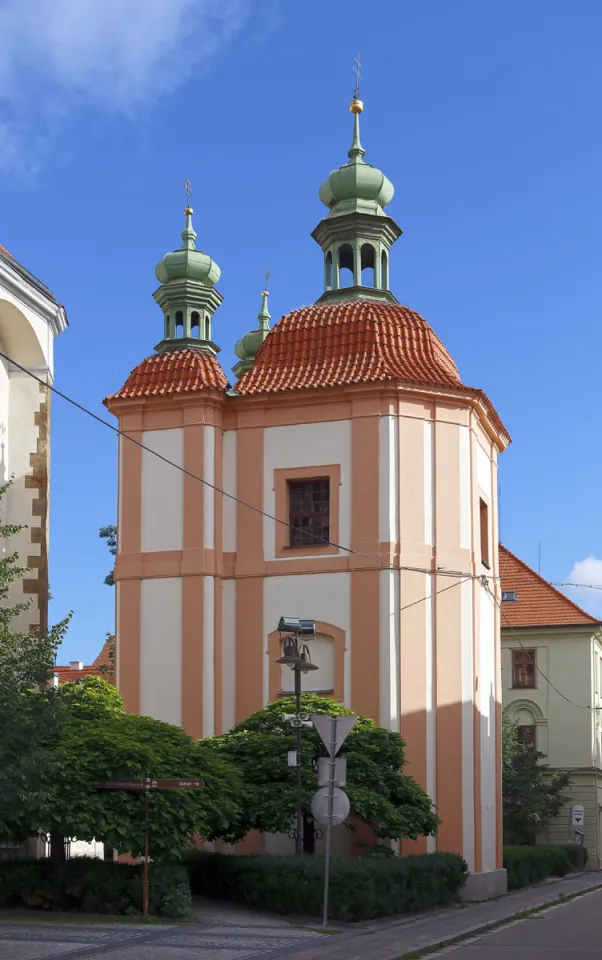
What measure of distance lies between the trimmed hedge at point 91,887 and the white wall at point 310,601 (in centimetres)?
1034

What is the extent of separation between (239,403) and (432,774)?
30.4 feet

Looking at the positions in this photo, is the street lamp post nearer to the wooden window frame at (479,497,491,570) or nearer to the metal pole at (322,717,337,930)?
the metal pole at (322,717,337,930)

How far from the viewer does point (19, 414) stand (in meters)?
26.8

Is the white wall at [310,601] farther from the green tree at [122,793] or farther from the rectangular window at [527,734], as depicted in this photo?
the rectangular window at [527,734]

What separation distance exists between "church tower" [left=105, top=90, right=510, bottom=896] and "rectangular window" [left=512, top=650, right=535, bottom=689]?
1078 inches

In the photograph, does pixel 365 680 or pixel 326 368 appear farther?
pixel 326 368

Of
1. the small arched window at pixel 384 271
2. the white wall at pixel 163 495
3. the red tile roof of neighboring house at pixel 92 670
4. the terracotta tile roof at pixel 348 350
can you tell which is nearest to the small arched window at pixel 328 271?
the small arched window at pixel 384 271

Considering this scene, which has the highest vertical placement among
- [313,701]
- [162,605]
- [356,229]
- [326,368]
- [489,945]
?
[356,229]

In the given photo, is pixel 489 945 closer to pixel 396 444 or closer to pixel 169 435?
pixel 396 444

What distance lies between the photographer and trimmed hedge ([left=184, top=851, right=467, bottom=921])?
23.4 meters

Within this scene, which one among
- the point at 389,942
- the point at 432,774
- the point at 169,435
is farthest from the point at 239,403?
the point at 389,942

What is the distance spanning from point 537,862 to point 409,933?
2264cm

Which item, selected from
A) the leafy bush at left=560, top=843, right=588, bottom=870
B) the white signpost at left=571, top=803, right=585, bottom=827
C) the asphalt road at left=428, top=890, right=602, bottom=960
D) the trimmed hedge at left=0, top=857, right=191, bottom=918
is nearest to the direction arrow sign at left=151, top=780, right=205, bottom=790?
the trimmed hedge at left=0, top=857, right=191, bottom=918

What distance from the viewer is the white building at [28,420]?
26.0 meters
